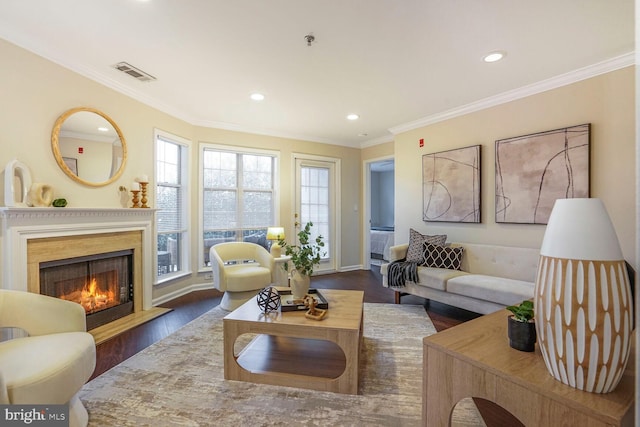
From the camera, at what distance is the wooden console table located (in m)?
0.85

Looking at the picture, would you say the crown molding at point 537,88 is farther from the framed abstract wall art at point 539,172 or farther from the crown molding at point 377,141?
the crown molding at point 377,141

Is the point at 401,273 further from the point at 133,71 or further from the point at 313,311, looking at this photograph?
the point at 133,71

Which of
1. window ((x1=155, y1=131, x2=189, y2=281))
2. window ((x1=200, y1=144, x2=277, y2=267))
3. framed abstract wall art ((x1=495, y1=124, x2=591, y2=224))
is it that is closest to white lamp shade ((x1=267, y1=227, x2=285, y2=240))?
window ((x1=200, y1=144, x2=277, y2=267))

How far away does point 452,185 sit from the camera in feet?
13.0

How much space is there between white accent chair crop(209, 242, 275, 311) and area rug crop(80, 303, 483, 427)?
0.94 m

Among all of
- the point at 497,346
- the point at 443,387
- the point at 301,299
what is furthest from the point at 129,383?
the point at 497,346

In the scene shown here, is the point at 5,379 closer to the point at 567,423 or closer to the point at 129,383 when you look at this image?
the point at 129,383

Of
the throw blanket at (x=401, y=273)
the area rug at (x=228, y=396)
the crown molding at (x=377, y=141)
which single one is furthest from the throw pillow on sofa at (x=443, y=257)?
the crown molding at (x=377, y=141)

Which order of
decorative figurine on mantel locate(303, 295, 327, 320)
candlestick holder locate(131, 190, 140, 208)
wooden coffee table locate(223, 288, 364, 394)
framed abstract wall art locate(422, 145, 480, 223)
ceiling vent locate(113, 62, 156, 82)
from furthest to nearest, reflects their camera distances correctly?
framed abstract wall art locate(422, 145, 480, 223), candlestick holder locate(131, 190, 140, 208), ceiling vent locate(113, 62, 156, 82), decorative figurine on mantel locate(303, 295, 327, 320), wooden coffee table locate(223, 288, 364, 394)

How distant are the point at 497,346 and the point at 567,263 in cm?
47

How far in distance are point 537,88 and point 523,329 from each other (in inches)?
121

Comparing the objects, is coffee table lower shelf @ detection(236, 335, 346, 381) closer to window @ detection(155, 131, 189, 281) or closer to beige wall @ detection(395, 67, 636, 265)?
window @ detection(155, 131, 189, 281)

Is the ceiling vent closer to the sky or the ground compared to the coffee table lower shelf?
closer to the sky

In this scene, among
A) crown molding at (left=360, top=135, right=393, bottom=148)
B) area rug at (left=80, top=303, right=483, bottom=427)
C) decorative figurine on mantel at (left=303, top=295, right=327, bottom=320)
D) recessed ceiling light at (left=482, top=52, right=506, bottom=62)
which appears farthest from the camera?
crown molding at (left=360, top=135, right=393, bottom=148)
